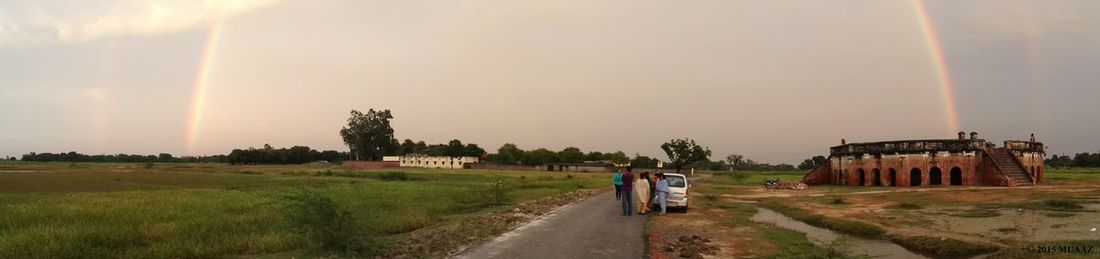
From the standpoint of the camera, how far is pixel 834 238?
57.1 feet

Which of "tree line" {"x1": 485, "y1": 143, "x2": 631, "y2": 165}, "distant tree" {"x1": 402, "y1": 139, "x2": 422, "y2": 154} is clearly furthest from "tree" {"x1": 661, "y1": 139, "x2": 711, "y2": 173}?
"distant tree" {"x1": 402, "y1": 139, "x2": 422, "y2": 154}

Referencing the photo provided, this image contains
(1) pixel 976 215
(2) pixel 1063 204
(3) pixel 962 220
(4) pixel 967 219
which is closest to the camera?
(3) pixel 962 220

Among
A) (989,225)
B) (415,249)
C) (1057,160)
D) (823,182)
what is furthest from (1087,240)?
(1057,160)

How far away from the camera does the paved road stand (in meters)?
12.4

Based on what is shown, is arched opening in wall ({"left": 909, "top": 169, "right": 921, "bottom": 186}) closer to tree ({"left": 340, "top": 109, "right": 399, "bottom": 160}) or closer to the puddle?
the puddle

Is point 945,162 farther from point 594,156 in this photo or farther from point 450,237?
point 594,156

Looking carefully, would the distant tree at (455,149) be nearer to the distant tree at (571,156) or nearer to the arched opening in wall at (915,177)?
the distant tree at (571,156)

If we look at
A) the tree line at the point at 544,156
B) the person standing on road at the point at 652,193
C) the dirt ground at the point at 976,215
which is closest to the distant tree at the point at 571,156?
the tree line at the point at 544,156

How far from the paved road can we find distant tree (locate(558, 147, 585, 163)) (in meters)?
145

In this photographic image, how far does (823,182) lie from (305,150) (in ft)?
466

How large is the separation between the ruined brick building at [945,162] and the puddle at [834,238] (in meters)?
25.1

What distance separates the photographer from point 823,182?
179ft

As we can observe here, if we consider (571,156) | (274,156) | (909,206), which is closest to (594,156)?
(571,156)

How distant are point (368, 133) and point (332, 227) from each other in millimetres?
142201
